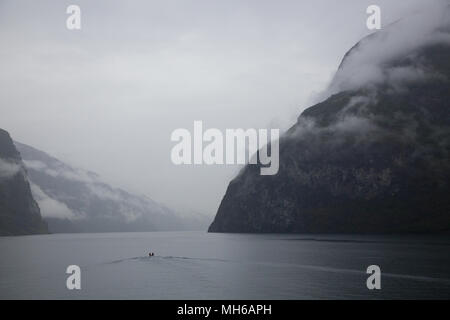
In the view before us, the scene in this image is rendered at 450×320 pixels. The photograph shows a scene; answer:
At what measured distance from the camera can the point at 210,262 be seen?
151m

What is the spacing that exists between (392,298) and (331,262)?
57.8 m

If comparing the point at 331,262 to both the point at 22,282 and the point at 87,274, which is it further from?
the point at 22,282

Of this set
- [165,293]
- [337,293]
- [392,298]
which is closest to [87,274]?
[165,293]

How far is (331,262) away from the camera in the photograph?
136 metres
